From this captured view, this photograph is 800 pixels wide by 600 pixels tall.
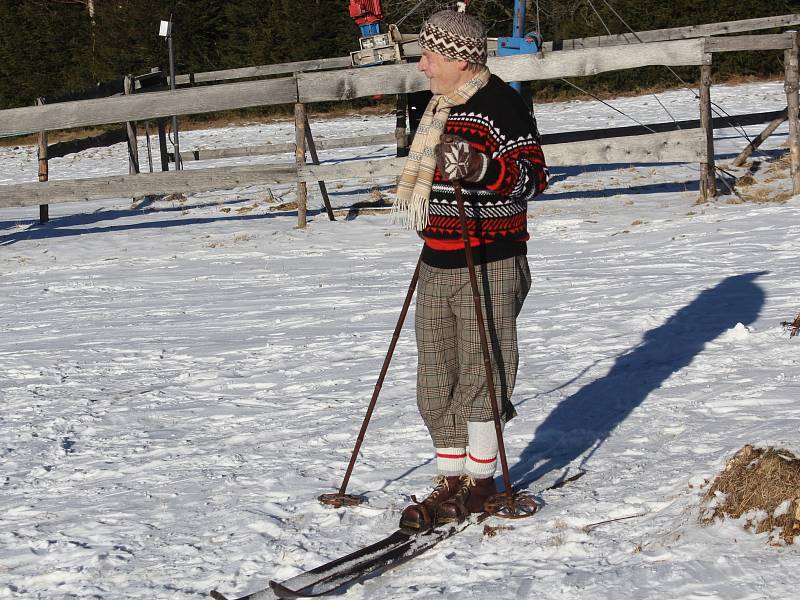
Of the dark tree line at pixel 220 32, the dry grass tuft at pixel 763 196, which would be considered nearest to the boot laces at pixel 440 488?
the dry grass tuft at pixel 763 196

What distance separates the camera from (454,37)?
A: 3729mm

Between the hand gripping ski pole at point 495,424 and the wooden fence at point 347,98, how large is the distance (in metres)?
6.62

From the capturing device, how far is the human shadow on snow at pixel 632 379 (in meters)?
4.74

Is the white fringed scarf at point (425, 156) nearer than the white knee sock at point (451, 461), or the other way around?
the white fringed scarf at point (425, 156)

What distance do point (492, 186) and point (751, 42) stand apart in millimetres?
7422

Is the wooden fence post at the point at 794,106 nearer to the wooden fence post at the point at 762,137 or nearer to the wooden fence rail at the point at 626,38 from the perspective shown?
the wooden fence post at the point at 762,137

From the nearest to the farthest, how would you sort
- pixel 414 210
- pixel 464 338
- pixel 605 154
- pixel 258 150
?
pixel 414 210 → pixel 464 338 → pixel 605 154 → pixel 258 150

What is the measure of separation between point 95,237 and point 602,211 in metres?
5.35

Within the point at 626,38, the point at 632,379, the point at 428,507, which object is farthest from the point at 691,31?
the point at 428,507

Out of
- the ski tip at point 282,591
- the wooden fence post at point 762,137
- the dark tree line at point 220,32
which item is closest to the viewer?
the ski tip at point 282,591

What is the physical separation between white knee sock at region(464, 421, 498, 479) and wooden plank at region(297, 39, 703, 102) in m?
6.32

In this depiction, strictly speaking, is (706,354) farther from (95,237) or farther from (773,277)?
(95,237)

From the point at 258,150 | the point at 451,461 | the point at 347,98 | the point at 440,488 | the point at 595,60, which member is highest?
the point at 595,60

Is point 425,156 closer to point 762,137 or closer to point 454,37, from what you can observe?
point 454,37
